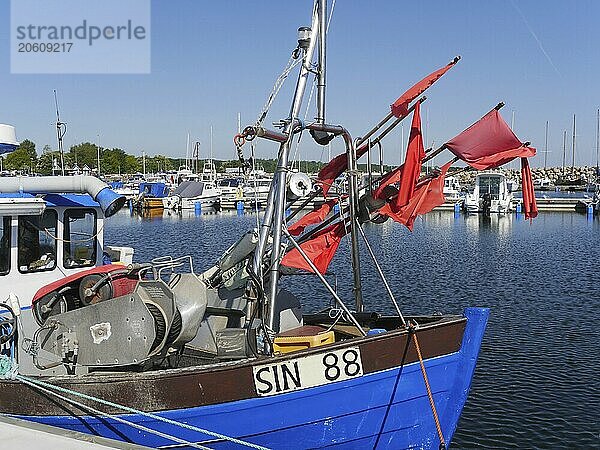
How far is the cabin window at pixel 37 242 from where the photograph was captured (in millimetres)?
12094

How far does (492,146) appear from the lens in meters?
10.2

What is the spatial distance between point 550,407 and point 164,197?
7975 centimetres

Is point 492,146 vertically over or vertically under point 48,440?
over

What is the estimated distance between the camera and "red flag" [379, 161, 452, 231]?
407 inches

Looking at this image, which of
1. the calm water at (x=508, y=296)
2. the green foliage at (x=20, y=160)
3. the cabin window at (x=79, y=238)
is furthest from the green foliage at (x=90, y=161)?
the cabin window at (x=79, y=238)

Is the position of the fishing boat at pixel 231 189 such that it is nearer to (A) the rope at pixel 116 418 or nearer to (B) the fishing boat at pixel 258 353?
(B) the fishing boat at pixel 258 353

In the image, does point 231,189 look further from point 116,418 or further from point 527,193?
point 116,418

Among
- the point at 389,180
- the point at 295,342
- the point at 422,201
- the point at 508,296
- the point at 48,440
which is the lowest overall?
the point at 508,296

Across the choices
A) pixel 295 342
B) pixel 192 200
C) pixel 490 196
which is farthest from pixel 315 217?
pixel 192 200

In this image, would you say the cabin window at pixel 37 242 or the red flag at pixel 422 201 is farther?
the cabin window at pixel 37 242

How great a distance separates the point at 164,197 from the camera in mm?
90750

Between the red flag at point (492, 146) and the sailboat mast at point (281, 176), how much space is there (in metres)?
2.37

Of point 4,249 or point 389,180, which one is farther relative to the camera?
point 4,249

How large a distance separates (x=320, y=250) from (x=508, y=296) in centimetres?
1719
